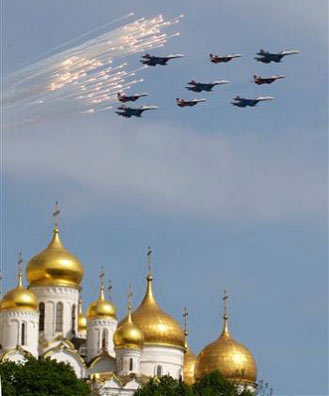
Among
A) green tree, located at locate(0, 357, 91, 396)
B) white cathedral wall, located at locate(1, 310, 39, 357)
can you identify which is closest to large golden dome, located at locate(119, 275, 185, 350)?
white cathedral wall, located at locate(1, 310, 39, 357)

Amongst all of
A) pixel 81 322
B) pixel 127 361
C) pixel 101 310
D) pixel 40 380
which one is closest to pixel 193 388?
pixel 127 361

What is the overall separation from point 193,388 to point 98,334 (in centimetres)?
1101

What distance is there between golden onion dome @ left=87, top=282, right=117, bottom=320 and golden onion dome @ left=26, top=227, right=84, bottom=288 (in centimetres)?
263

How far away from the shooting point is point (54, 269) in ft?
342

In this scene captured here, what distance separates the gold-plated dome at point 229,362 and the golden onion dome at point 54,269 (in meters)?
6.77

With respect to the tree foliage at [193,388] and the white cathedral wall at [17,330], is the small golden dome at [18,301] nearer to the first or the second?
the white cathedral wall at [17,330]

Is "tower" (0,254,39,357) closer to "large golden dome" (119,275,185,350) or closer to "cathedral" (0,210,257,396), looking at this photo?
"cathedral" (0,210,257,396)

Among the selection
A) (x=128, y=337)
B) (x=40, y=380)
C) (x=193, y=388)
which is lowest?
(x=40, y=380)

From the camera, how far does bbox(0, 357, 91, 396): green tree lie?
288 ft

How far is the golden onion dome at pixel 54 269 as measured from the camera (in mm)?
104312

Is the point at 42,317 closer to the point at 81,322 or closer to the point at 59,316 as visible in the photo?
the point at 59,316

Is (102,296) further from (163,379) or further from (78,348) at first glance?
(163,379)

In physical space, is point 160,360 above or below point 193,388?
above

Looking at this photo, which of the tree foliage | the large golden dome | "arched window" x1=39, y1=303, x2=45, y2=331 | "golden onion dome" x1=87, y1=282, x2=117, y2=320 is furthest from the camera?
"golden onion dome" x1=87, y1=282, x2=117, y2=320
